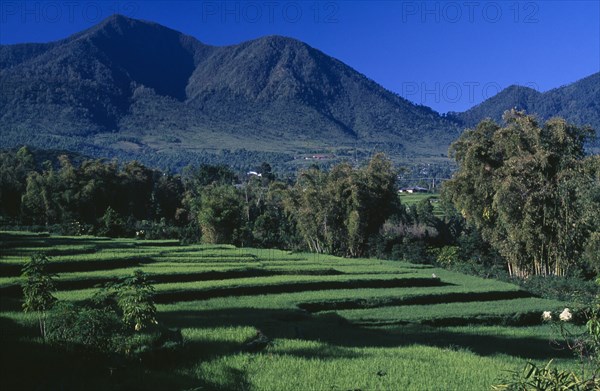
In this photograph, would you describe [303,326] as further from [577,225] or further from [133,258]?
[577,225]

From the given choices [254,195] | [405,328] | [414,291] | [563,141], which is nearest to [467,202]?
[563,141]

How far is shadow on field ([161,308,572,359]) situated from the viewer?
1420 cm

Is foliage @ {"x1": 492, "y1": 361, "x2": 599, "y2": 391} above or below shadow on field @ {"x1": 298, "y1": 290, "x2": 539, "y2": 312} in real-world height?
above

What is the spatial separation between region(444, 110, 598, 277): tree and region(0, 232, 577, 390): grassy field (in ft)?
14.3

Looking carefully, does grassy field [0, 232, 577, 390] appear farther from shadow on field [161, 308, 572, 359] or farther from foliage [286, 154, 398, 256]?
foliage [286, 154, 398, 256]

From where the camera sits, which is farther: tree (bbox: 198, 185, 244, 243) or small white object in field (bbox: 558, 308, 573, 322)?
tree (bbox: 198, 185, 244, 243)

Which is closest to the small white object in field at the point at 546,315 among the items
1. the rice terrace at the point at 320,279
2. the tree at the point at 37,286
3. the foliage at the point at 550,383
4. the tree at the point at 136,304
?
the rice terrace at the point at 320,279

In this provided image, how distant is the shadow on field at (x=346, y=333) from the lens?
1420 cm

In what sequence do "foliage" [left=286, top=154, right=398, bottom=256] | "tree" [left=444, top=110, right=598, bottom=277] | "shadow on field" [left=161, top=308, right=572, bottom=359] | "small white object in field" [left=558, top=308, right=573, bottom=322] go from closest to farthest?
1. "shadow on field" [left=161, top=308, right=572, bottom=359]
2. "small white object in field" [left=558, top=308, right=573, bottom=322]
3. "tree" [left=444, top=110, right=598, bottom=277]
4. "foliage" [left=286, top=154, right=398, bottom=256]

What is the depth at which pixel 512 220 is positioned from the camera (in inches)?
1161

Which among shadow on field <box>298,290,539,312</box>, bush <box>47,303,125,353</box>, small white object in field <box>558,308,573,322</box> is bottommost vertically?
small white object in field <box>558,308,573,322</box>

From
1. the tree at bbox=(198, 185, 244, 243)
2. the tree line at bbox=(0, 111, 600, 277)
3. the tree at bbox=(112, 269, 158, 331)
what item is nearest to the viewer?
the tree at bbox=(112, 269, 158, 331)

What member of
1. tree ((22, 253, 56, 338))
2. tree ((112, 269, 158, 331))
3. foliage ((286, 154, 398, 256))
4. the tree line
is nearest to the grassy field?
tree ((22, 253, 56, 338))

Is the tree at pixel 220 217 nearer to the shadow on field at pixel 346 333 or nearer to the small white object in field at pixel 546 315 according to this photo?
the shadow on field at pixel 346 333
